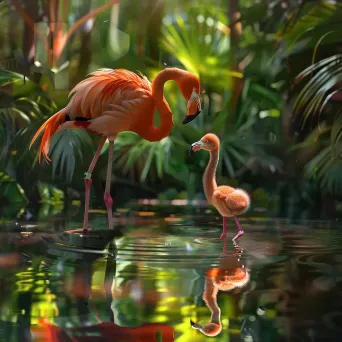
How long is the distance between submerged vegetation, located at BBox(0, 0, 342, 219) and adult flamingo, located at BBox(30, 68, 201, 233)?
1.23 metres

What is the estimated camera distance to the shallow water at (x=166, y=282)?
166 cm

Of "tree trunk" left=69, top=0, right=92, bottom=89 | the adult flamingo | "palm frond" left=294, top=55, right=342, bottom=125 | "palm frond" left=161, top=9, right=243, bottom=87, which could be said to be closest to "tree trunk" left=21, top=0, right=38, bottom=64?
"tree trunk" left=69, top=0, right=92, bottom=89

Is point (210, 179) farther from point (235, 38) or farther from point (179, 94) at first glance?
point (235, 38)

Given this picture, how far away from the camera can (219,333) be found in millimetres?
1626

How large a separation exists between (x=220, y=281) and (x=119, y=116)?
3.91 feet

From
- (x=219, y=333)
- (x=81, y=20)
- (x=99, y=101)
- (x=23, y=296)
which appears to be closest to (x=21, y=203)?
(x=81, y=20)

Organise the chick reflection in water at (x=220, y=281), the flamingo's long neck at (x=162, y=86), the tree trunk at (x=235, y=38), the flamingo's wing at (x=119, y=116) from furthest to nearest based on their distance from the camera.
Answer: the tree trunk at (x=235, y=38), the flamingo's long neck at (x=162, y=86), the flamingo's wing at (x=119, y=116), the chick reflection in water at (x=220, y=281)

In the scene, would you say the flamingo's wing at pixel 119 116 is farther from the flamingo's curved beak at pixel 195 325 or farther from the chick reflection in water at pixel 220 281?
the flamingo's curved beak at pixel 195 325

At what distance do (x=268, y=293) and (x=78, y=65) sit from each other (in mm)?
2982

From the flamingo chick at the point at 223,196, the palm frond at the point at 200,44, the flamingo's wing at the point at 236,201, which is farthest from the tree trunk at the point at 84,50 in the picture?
the flamingo's wing at the point at 236,201

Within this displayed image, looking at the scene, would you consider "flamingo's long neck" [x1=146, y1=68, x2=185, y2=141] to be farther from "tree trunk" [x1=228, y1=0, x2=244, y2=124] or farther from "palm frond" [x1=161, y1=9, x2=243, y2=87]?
"tree trunk" [x1=228, y1=0, x2=244, y2=124]

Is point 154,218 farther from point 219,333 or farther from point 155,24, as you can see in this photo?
point 219,333

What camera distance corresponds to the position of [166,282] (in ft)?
7.16

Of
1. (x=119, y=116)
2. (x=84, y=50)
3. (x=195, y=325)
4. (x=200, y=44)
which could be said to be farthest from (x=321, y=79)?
(x=195, y=325)
